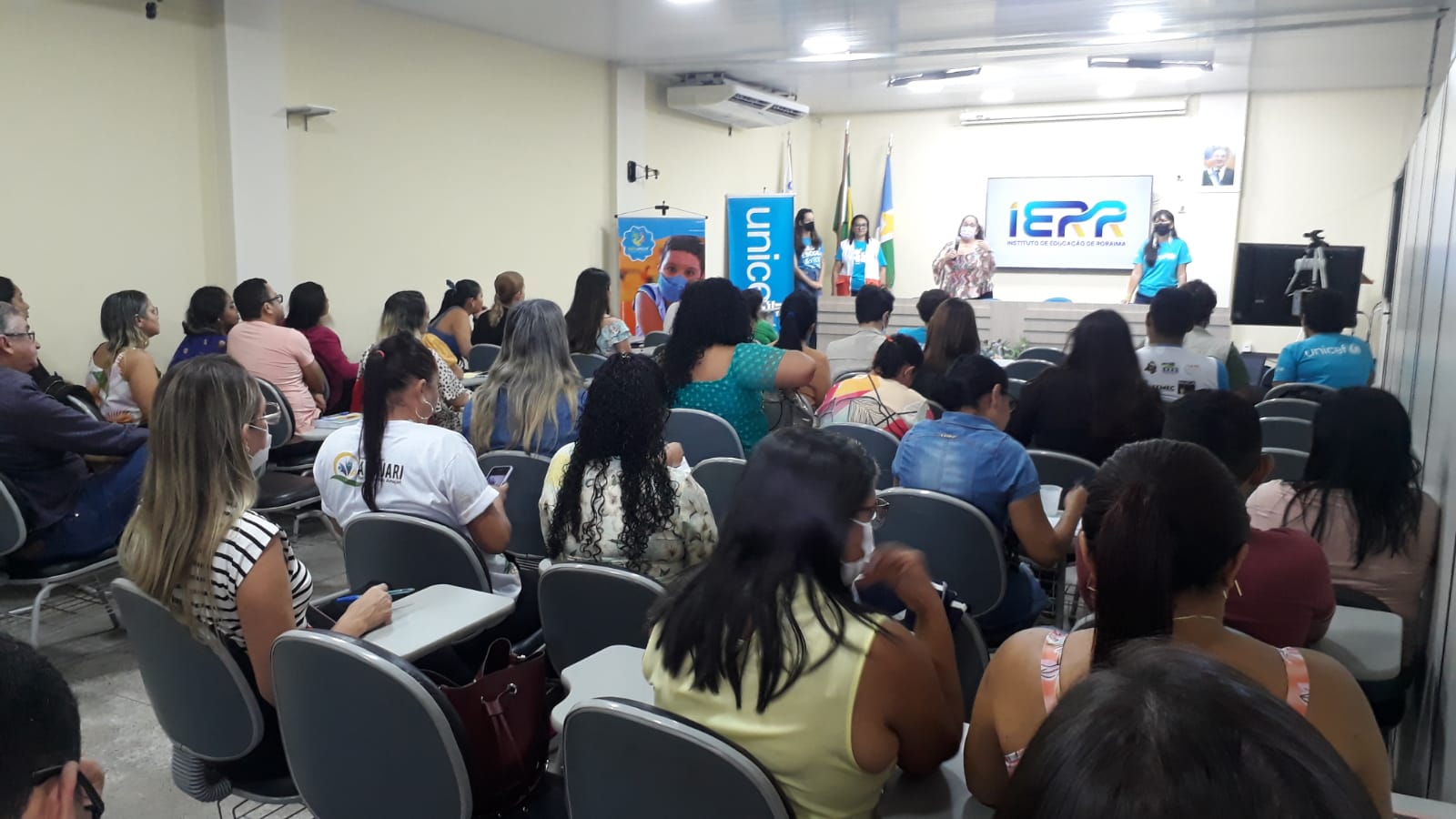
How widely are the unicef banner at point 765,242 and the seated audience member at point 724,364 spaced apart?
6.64 metres

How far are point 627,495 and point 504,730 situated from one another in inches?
28.3

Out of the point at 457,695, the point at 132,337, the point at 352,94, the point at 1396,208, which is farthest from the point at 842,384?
the point at 1396,208

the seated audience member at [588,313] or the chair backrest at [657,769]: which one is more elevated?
the seated audience member at [588,313]

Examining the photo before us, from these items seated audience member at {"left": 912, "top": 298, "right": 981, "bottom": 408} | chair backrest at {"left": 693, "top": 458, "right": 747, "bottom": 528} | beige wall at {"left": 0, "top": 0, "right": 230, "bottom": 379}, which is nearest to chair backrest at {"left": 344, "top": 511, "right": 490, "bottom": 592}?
chair backrest at {"left": 693, "top": 458, "right": 747, "bottom": 528}

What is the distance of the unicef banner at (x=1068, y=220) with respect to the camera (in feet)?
36.8

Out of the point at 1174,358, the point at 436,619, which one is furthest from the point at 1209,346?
the point at 436,619

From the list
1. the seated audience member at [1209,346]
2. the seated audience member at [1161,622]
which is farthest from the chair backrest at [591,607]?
the seated audience member at [1209,346]

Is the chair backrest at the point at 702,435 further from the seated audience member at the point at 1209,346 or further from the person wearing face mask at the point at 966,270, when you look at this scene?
the person wearing face mask at the point at 966,270

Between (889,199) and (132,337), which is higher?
(889,199)

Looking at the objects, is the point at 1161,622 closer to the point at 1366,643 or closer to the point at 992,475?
the point at 1366,643

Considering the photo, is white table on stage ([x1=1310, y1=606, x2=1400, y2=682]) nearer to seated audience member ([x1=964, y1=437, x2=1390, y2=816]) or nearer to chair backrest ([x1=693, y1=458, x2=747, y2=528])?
seated audience member ([x1=964, y1=437, x2=1390, y2=816])

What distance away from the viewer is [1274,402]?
4176 millimetres

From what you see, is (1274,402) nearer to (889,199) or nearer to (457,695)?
(457,695)

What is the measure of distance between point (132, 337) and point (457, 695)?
3.48 m
